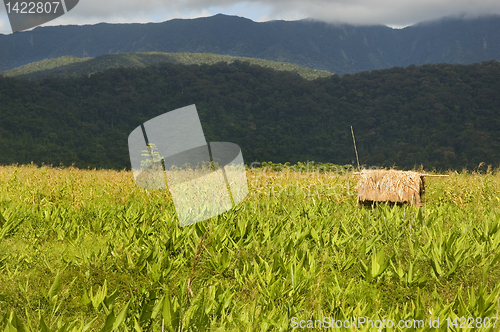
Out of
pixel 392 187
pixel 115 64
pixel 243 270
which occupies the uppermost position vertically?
pixel 115 64

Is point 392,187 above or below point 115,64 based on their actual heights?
below

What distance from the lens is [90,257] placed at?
384cm

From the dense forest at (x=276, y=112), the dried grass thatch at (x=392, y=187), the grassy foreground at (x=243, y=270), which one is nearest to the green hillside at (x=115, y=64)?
the dense forest at (x=276, y=112)

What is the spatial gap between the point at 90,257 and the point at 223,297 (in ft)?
5.60

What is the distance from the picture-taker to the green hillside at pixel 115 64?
3238 inches

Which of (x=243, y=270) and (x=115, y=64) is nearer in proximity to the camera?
(x=243, y=270)

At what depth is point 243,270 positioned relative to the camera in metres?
3.62

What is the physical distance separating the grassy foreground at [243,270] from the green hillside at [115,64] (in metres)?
77.3

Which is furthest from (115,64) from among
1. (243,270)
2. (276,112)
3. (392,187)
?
(243,270)

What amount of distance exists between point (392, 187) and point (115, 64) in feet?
290

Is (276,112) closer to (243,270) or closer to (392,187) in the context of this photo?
(392,187)

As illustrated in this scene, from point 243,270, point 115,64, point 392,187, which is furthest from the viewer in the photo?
point 115,64

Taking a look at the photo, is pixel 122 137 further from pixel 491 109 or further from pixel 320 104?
pixel 491 109

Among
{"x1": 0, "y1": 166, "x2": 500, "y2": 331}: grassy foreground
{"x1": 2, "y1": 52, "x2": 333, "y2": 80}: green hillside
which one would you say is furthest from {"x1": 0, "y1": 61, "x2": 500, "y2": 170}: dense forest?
{"x1": 0, "y1": 166, "x2": 500, "y2": 331}: grassy foreground
